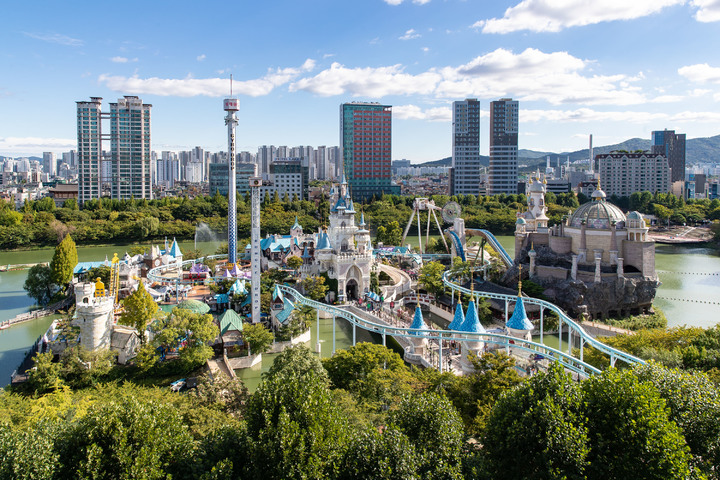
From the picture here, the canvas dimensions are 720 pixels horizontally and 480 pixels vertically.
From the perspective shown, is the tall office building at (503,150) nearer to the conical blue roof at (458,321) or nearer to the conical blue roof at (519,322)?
the conical blue roof at (519,322)

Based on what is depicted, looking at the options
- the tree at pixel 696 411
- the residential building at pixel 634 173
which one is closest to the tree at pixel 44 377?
the tree at pixel 696 411

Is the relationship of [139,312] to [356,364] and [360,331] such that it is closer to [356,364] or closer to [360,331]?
[356,364]

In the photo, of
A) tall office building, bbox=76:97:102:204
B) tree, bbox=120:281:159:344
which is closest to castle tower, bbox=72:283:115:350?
tree, bbox=120:281:159:344

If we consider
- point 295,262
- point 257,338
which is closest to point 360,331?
point 257,338

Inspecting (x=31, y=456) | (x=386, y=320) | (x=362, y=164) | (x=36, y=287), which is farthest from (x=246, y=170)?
(x=31, y=456)

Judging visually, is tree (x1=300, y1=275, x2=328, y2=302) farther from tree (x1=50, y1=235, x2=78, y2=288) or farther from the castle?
tree (x1=50, y1=235, x2=78, y2=288)

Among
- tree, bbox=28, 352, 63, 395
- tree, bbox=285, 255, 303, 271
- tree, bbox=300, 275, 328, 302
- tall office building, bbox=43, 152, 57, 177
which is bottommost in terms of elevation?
tree, bbox=28, 352, 63, 395
